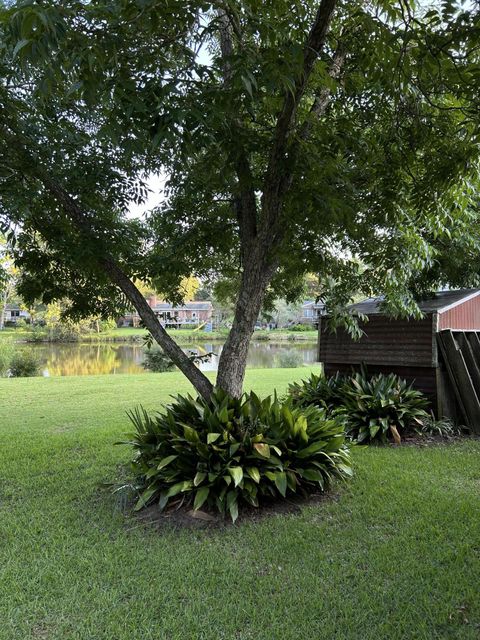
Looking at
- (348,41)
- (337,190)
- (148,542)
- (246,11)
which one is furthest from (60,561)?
(348,41)

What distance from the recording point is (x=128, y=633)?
7.52 feet

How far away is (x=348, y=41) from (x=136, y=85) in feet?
7.25

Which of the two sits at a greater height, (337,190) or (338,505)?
(337,190)

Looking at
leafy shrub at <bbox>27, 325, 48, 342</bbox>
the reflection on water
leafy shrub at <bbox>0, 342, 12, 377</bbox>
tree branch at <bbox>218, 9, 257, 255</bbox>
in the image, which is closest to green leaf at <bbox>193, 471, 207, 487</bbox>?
tree branch at <bbox>218, 9, 257, 255</bbox>

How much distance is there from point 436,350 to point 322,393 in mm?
1688

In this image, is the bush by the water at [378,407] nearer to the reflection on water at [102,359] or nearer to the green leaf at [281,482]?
the green leaf at [281,482]

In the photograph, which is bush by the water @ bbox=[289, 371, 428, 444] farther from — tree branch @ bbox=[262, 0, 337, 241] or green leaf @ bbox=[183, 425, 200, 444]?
tree branch @ bbox=[262, 0, 337, 241]

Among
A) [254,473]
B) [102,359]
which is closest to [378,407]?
[254,473]

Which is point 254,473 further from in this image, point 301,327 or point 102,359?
point 301,327

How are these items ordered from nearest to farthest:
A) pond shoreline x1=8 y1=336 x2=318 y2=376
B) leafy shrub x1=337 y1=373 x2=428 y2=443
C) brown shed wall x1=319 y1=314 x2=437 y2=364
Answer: leafy shrub x1=337 y1=373 x2=428 y2=443 < brown shed wall x1=319 y1=314 x2=437 y2=364 < pond shoreline x1=8 y1=336 x2=318 y2=376

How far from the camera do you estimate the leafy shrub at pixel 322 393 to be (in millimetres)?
6637

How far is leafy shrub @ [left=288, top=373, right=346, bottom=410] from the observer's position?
6637 millimetres

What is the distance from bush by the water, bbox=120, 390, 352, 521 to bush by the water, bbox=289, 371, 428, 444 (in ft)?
5.79

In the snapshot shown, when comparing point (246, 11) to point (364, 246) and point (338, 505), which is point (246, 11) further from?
point (338, 505)
